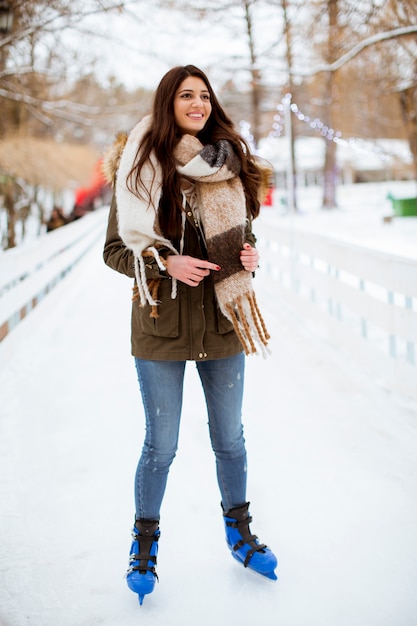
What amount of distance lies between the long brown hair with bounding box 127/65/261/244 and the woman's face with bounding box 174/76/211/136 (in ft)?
0.05

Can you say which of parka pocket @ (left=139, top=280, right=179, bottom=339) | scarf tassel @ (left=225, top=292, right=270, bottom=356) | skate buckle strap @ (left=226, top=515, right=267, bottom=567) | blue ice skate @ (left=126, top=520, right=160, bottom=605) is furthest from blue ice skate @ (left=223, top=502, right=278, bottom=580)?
parka pocket @ (left=139, top=280, right=179, bottom=339)

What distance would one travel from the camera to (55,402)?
453 centimetres

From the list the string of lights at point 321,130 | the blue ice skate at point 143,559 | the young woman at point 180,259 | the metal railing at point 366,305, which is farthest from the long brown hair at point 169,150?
the string of lights at point 321,130

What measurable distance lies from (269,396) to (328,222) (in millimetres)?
15549

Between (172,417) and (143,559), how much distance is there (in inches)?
20.0

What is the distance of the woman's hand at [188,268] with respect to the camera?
2.07 m

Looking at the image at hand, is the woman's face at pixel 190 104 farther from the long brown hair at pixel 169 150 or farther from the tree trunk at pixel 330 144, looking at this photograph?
the tree trunk at pixel 330 144

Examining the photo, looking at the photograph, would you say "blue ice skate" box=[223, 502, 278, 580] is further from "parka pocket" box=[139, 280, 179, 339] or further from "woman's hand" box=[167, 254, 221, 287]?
"woman's hand" box=[167, 254, 221, 287]

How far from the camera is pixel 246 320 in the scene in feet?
7.35

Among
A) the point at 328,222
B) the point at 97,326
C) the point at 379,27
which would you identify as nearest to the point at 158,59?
the point at 379,27

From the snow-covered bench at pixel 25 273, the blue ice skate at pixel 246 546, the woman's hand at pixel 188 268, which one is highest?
the woman's hand at pixel 188 268

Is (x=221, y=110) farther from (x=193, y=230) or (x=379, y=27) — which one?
(x=379, y=27)

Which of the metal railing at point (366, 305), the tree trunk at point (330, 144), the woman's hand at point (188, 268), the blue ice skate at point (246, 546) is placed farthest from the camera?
the tree trunk at point (330, 144)

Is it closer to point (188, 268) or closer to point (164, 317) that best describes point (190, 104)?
point (188, 268)
